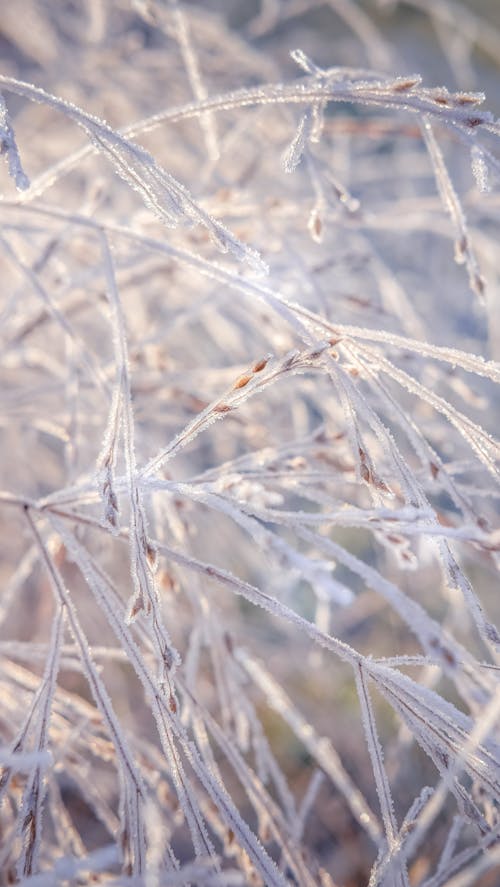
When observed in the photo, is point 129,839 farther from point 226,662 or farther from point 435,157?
point 435,157

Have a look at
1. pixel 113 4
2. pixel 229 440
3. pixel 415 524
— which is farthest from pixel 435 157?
pixel 113 4

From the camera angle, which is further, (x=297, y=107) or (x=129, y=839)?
(x=297, y=107)

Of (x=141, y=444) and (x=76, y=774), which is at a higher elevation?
(x=141, y=444)

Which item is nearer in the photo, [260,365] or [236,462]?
→ [260,365]

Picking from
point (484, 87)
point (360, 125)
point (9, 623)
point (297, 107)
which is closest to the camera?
point (360, 125)

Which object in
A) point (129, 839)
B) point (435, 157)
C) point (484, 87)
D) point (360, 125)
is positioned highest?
point (484, 87)

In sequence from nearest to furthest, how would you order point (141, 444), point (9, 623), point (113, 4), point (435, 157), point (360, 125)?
point (435, 157)
point (141, 444)
point (360, 125)
point (113, 4)
point (9, 623)

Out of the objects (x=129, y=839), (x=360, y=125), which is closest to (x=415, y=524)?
(x=129, y=839)
